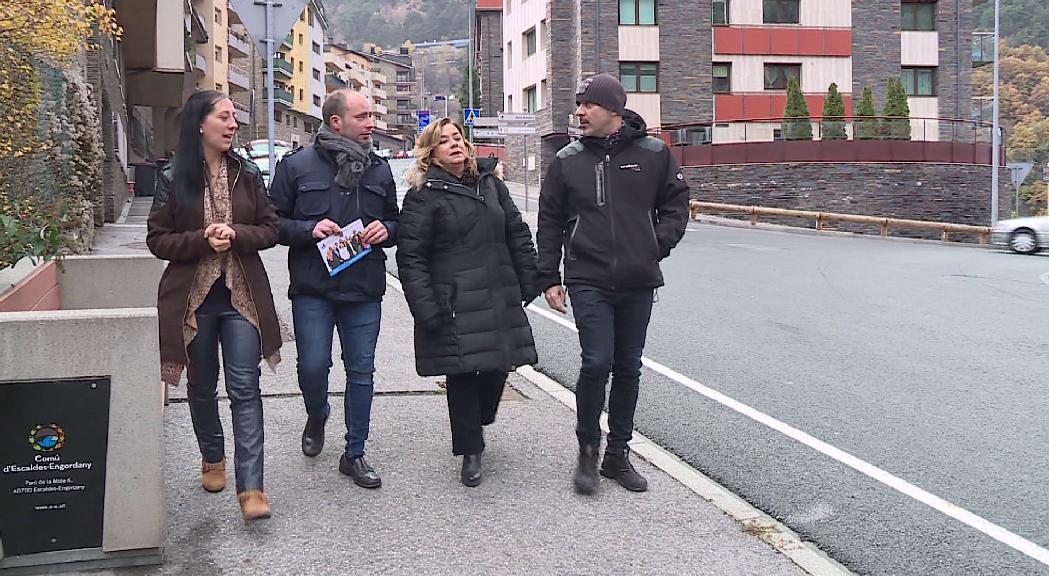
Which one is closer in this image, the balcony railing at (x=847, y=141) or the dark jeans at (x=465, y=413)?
the dark jeans at (x=465, y=413)

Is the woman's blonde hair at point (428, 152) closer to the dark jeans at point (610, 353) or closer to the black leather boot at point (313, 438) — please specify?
the dark jeans at point (610, 353)

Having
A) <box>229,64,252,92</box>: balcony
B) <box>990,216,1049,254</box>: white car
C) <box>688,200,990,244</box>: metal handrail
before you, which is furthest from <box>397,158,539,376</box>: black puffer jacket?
<box>229,64,252,92</box>: balcony

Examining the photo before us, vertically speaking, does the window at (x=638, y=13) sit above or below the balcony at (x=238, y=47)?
below

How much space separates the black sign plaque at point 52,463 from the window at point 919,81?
142 ft

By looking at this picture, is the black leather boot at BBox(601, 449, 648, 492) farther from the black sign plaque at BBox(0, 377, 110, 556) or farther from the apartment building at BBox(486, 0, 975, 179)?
the apartment building at BBox(486, 0, 975, 179)

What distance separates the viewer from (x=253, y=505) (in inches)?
174

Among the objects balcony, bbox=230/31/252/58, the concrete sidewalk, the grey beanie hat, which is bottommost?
the concrete sidewalk

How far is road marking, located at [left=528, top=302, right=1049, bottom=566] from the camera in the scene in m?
4.51

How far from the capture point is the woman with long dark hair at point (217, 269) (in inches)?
177

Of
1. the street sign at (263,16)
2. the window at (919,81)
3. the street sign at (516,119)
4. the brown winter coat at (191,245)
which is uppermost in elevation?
the window at (919,81)

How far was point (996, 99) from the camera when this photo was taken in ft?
111

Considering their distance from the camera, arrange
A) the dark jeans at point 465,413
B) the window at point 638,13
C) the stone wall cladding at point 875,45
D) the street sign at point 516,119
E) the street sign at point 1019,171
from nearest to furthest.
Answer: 1. the dark jeans at point 465,413
2. the street sign at point 516,119
3. the street sign at point 1019,171
4. the window at point 638,13
5. the stone wall cladding at point 875,45

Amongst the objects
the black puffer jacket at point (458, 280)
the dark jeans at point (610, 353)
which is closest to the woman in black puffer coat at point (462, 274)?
the black puffer jacket at point (458, 280)

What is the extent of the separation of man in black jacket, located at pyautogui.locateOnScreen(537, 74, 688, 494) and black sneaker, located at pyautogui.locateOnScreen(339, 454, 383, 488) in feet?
3.23
